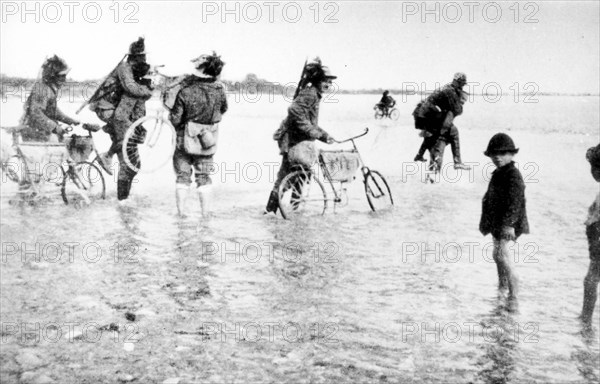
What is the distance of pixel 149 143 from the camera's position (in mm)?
5789

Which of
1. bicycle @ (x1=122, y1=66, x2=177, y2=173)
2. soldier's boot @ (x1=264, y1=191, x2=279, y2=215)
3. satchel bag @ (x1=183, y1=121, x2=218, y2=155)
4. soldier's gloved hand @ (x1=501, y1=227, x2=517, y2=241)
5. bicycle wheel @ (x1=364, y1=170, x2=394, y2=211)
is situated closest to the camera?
soldier's gloved hand @ (x1=501, y1=227, x2=517, y2=241)

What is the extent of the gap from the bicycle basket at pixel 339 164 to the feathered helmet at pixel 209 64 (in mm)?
1464

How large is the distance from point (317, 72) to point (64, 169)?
266 centimetres

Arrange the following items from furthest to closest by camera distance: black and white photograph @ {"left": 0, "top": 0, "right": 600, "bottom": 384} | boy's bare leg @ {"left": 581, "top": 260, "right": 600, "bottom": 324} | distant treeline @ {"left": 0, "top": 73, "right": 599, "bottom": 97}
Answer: distant treeline @ {"left": 0, "top": 73, "right": 599, "bottom": 97} < boy's bare leg @ {"left": 581, "top": 260, "right": 600, "bottom": 324} < black and white photograph @ {"left": 0, "top": 0, "right": 600, "bottom": 384}

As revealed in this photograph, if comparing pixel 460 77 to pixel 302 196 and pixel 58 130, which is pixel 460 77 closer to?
pixel 302 196

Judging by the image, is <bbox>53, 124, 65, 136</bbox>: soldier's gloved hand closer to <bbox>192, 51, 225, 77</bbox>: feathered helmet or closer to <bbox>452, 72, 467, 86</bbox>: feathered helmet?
<bbox>192, 51, 225, 77</bbox>: feathered helmet

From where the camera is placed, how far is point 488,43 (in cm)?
504

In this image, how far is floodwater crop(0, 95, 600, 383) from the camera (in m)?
3.92

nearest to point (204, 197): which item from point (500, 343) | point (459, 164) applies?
point (459, 164)

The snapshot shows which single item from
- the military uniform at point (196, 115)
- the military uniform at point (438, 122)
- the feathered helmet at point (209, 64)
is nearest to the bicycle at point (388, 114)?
the military uniform at point (438, 122)

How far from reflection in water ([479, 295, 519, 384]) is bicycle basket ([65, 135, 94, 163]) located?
395 centimetres

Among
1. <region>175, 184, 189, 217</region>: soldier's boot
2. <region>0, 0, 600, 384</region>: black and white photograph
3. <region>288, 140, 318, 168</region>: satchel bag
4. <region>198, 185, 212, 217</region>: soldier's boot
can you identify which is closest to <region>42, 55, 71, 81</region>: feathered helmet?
<region>0, 0, 600, 384</region>: black and white photograph

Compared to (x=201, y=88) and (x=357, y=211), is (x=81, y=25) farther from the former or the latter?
(x=357, y=211)

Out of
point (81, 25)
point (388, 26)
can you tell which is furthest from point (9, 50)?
point (388, 26)
